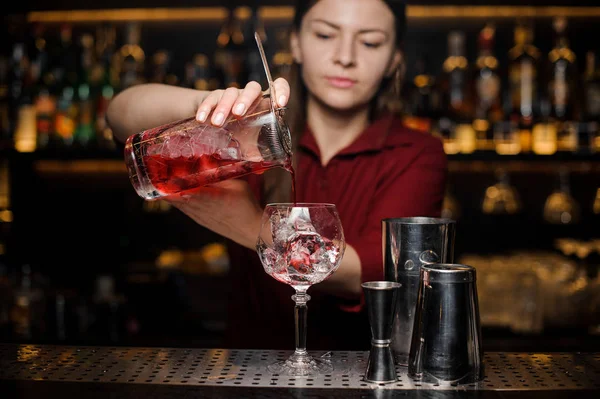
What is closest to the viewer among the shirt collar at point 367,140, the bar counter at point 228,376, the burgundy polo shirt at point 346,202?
the bar counter at point 228,376

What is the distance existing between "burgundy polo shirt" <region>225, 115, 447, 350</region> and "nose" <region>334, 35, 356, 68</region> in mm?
208

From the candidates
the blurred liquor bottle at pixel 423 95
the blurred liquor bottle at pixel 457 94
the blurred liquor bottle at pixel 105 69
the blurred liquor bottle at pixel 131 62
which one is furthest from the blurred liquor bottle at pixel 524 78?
the blurred liquor bottle at pixel 105 69

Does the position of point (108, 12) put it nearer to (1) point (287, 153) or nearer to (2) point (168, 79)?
(2) point (168, 79)

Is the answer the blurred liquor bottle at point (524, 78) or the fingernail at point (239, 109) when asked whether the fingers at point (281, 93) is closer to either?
the fingernail at point (239, 109)

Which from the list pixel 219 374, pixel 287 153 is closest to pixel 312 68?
pixel 287 153

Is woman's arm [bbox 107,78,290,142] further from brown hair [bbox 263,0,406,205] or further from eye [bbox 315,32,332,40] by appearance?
eye [bbox 315,32,332,40]

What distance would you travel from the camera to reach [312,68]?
1766 millimetres

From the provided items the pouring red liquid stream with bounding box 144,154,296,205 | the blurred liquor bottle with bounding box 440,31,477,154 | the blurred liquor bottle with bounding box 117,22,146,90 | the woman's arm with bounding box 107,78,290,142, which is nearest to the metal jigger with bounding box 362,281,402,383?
the pouring red liquid stream with bounding box 144,154,296,205

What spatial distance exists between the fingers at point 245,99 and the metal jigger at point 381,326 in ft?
1.02

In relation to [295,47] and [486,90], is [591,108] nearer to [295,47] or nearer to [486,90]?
[486,90]

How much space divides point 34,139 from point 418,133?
1694mm

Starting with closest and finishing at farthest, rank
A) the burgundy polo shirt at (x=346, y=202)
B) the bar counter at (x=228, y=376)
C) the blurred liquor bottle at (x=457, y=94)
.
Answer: the bar counter at (x=228, y=376)
the burgundy polo shirt at (x=346, y=202)
the blurred liquor bottle at (x=457, y=94)

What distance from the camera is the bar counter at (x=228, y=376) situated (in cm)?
100

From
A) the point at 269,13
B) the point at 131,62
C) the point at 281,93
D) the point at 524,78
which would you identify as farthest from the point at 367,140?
the point at 131,62
